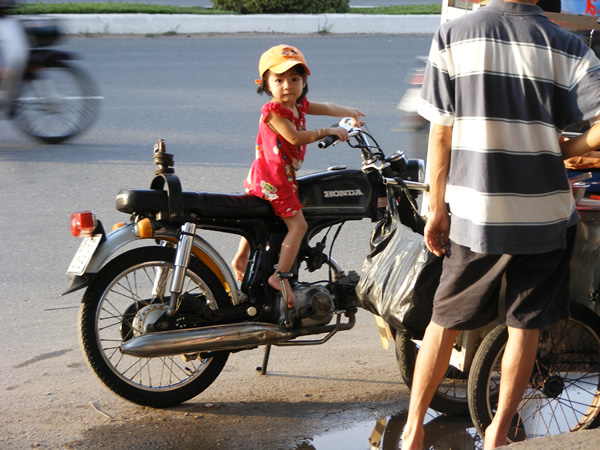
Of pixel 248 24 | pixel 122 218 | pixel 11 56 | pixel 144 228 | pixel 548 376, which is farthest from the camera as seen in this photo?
pixel 248 24

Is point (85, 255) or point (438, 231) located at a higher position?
point (438, 231)

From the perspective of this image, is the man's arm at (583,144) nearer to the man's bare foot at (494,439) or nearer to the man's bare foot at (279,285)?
the man's bare foot at (494,439)

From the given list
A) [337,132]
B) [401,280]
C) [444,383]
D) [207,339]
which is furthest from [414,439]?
[337,132]

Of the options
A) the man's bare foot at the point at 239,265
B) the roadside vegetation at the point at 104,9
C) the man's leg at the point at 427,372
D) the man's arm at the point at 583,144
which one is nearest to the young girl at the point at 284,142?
the man's bare foot at the point at 239,265

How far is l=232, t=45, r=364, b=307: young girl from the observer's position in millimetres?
3746

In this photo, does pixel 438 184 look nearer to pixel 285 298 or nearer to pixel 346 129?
pixel 346 129

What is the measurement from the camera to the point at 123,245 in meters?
3.72

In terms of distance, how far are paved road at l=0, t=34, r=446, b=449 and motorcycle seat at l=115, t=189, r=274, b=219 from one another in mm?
838

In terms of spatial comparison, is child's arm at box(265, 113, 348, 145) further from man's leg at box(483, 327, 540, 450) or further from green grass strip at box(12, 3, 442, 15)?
green grass strip at box(12, 3, 442, 15)

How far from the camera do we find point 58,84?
27.4ft

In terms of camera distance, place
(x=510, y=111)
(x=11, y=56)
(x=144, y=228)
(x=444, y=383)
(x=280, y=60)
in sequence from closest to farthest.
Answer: (x=510, y=111) < (x=144, y=228) < (x=280, y=60) < (x=444, y=383) < (x=11, y=56)

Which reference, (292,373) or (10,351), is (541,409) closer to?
(292,373)

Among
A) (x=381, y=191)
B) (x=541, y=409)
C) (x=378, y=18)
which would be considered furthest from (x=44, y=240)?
(x=378, y=18)

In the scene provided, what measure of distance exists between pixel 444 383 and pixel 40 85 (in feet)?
18.8
